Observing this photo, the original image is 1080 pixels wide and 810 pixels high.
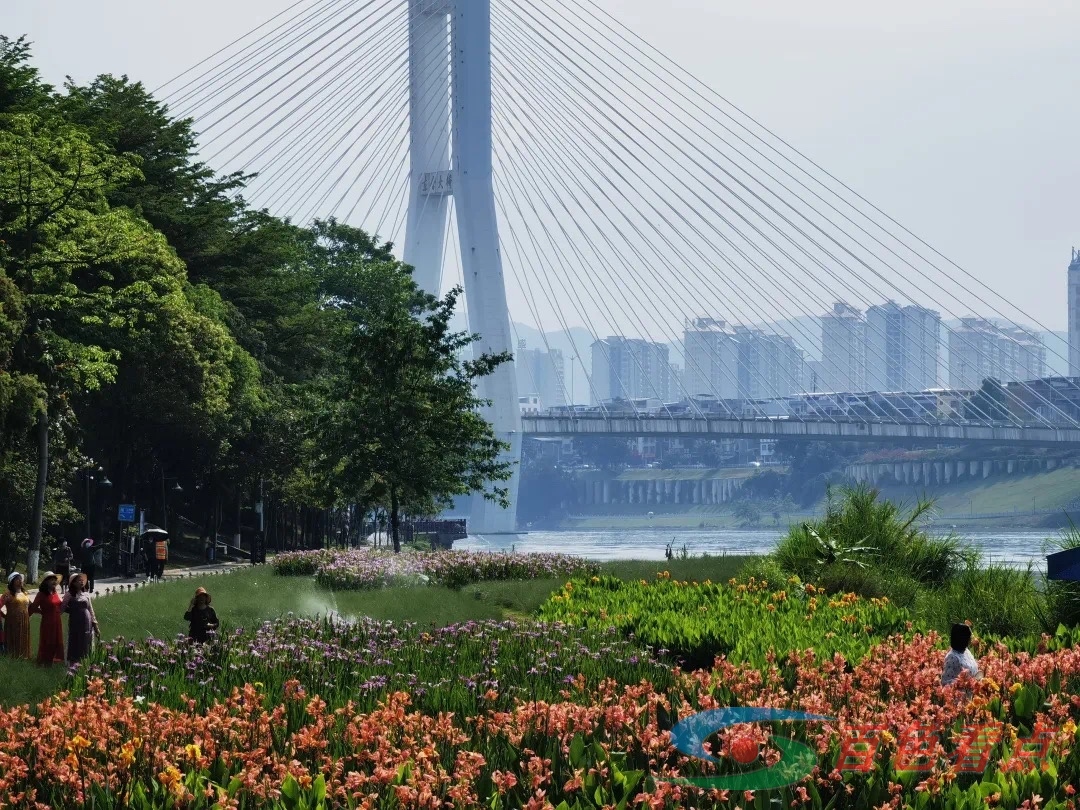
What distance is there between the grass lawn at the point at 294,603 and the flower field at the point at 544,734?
404 cm

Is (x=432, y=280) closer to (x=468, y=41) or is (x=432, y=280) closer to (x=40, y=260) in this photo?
(x=468, y=41)

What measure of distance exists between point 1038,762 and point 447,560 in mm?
22379

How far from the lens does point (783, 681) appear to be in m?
11.0

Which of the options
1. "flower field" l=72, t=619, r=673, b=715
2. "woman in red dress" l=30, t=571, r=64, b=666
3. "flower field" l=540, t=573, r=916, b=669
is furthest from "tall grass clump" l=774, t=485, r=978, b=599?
"woman in red dress" l=30, t=571, r=64, b=666

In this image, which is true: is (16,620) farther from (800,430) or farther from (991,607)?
(800,430)

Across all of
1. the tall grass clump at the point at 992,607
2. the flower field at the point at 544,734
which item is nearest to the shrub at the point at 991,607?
the tall grass clump at the point at 992,607

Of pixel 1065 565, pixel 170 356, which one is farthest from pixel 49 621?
pixel 170 356

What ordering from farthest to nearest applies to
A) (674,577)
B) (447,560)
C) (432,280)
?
(432,280) → (447,560) → (674,577)

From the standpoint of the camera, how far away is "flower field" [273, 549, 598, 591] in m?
28.0

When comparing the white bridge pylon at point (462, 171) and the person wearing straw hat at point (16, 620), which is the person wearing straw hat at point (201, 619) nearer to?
the person wearing straw hat at point (16, 620)

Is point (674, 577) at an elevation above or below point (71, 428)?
below

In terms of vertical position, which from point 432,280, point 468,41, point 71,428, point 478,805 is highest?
point 468,41

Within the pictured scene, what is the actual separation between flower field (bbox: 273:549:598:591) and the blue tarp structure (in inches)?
577

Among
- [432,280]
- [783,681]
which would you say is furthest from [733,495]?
[783,681]
